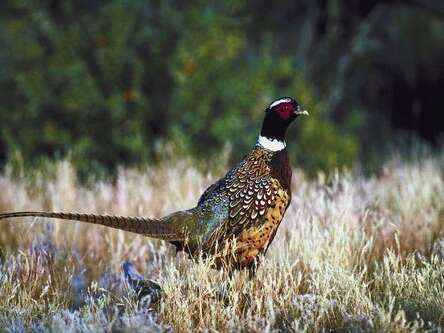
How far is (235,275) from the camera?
4688 mm

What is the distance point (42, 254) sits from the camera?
18.0ft

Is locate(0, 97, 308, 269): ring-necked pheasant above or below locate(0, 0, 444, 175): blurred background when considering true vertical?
below

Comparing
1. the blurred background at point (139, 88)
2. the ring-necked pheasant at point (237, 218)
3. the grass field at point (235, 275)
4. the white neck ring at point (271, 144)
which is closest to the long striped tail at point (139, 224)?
the ring-necked pheasant at point (237, 218)

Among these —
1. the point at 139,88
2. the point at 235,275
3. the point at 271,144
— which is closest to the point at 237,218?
the point at 235,275

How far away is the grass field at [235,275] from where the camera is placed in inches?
166

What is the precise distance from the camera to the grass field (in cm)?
421

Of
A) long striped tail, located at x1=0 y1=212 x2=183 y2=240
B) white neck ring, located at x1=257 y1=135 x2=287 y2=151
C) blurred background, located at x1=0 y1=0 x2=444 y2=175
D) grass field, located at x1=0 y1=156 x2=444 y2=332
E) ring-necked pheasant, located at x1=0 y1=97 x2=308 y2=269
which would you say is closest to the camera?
grass field, located at x1=0 y1=156 x2=444 y2=332

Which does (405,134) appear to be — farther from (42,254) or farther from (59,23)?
(42,254)

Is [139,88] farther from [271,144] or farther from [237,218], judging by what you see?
[237,218]

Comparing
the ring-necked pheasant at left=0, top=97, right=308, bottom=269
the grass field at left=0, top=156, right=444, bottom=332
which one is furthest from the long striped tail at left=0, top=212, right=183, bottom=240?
the grass field at left=0, top=156, right=444, bottom=332

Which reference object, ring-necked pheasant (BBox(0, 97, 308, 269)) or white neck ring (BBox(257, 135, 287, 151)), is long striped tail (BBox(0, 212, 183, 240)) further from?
white neck ring (BBox(257, 135, 287, 151))

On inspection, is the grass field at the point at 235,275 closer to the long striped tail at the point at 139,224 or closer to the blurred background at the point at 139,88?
the long striped tail at the point at 139,224

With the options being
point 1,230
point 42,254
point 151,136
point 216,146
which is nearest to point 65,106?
point 151,136

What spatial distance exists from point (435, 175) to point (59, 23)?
4.78 metres
